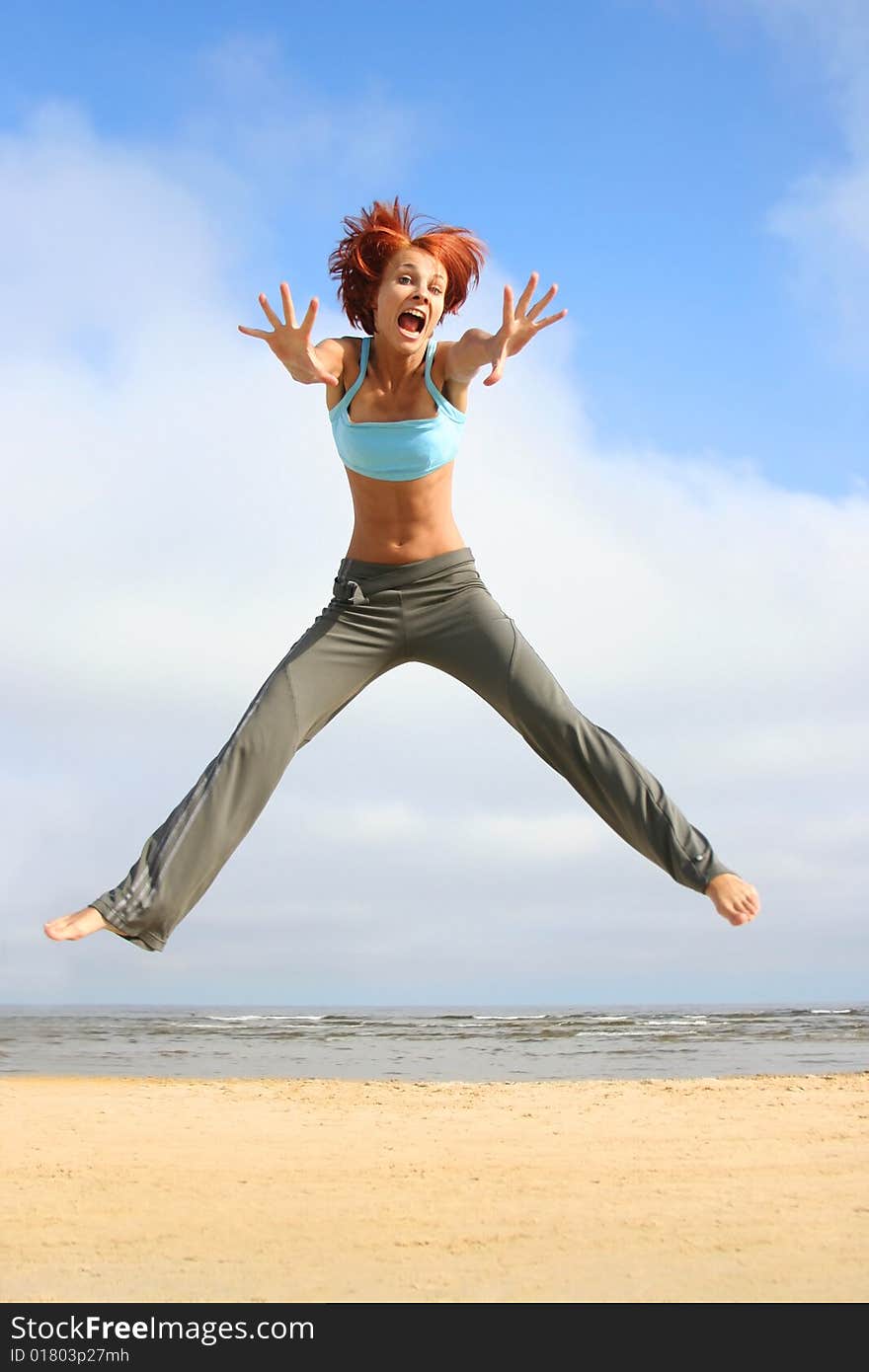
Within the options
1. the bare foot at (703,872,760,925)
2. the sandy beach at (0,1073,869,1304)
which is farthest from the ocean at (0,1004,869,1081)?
the bare foot at (703,872,760,925)

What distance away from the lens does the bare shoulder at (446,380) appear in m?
4.79

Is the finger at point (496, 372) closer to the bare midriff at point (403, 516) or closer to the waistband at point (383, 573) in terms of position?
the bare midriff at point (403, 516)

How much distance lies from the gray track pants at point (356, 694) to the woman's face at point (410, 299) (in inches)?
33.0

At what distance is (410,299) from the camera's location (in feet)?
15.7

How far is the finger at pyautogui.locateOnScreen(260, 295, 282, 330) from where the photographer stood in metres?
4.51

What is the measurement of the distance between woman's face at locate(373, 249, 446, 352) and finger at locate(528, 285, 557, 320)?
1.41ft

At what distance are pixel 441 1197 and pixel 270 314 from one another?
16.8ft

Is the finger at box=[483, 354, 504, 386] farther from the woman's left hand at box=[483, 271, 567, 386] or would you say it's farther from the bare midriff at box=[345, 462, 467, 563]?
the bare midriff at box=[345, 462, 467, 563]

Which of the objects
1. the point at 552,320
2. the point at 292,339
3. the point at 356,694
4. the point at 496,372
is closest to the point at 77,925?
the point at 356,694

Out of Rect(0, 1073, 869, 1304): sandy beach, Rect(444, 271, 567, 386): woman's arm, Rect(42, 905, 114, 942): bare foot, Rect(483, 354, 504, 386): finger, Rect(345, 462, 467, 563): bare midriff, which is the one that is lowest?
Rect(0, 1073, 869, 1304): sandy beach

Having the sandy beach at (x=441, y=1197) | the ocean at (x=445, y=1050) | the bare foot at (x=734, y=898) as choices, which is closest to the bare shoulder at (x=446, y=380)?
the bare foot at (x=734, y=898)

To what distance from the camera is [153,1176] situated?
8375 millimetres

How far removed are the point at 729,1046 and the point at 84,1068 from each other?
10.2 m

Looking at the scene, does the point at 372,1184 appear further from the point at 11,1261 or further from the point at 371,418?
the point at 371,418
